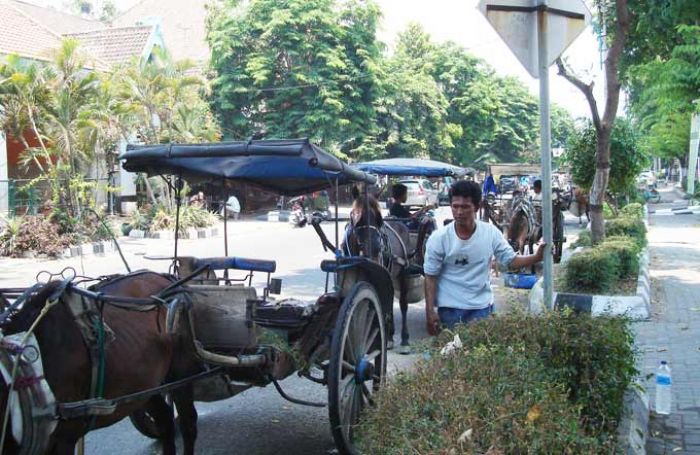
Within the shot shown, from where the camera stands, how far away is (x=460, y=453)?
2.58m

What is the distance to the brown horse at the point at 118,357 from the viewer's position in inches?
128

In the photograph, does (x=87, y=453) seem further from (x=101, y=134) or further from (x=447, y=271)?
(x=101, y=134)

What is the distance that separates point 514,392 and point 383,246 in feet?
16.1

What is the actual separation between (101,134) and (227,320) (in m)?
15.5

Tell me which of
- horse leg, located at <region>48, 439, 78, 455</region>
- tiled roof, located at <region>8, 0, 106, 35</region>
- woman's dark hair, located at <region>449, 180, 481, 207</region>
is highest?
tiled roof, located at <region>8, 0, 106, 35</region>

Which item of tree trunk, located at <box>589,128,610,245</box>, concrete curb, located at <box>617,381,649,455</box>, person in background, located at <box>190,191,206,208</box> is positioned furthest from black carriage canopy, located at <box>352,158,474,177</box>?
person in background, located at <box>190,191,206,208</box>

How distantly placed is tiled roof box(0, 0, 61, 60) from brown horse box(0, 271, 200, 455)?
1796 centimetres

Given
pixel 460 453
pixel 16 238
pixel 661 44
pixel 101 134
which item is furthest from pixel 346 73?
pixel 460 453

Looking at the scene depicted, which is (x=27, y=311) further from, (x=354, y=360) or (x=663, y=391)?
(x=663, y=391)

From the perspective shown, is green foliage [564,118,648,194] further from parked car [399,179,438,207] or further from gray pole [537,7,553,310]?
parked car [399,179,438,207]

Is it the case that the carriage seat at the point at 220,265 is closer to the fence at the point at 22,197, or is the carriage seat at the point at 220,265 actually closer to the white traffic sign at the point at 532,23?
the white traffic sign at the point at 532,23

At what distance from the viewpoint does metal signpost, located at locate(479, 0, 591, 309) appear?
4.70 meters

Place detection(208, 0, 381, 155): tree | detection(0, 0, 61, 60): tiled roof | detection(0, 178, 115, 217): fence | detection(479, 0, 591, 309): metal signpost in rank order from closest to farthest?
detection(479, 0, 591, 309): metal signpost < detection(0, 178, 115, 217): fence < detection(0, 0, 61, 60): tiled roof < detection(208, 0, 381, 155): tree

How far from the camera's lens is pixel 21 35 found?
886 inches
